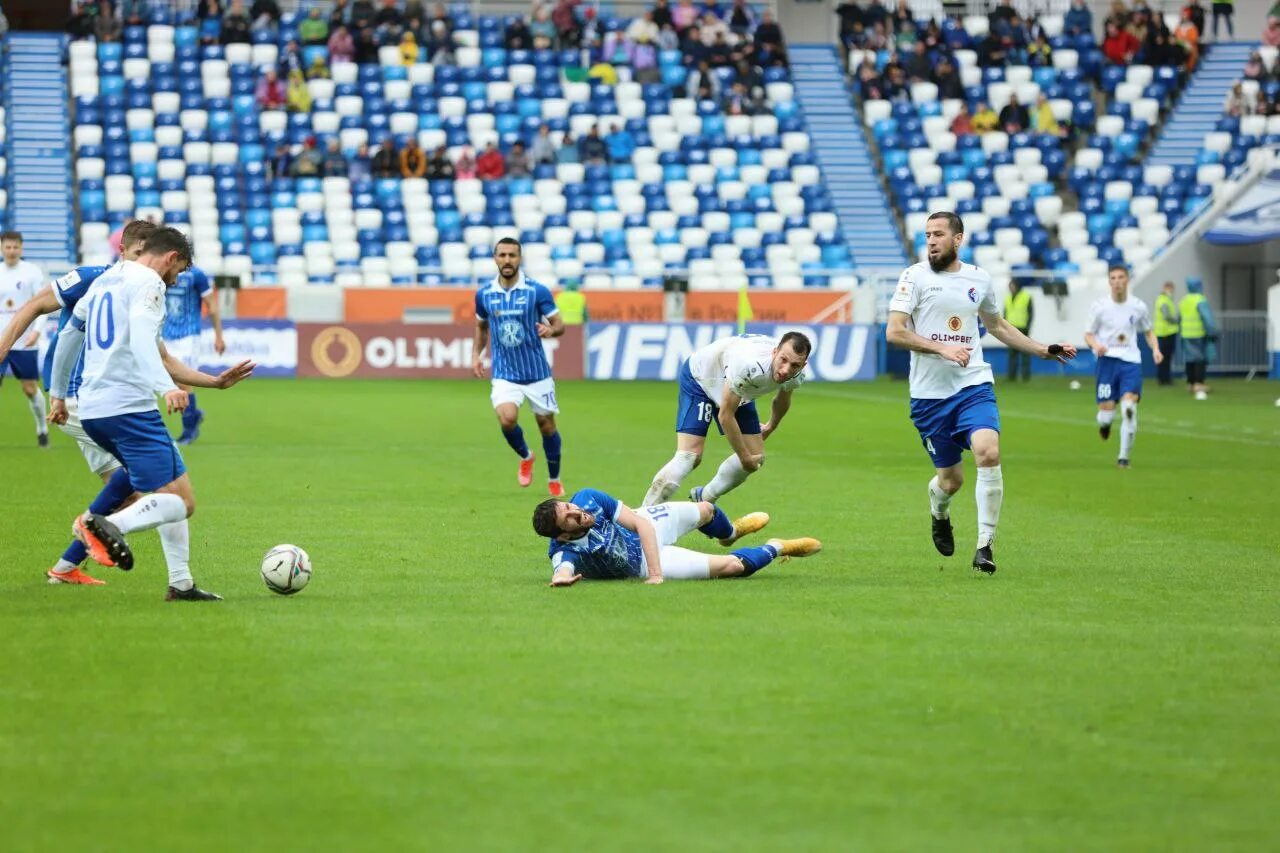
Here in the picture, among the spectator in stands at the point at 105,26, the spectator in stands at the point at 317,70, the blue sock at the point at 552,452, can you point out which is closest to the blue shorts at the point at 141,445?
the blue sock at the point at 552,452

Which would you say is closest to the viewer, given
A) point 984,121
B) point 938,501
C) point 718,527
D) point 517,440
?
point 718,527

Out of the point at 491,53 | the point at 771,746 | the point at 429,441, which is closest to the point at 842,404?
the point at 429,441

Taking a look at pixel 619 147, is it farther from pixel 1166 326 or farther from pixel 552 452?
pixel 552 452

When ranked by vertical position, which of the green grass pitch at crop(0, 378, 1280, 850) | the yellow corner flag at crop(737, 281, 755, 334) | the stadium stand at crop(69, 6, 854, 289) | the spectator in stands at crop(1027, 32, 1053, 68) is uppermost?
the spectator in stands at crop(1027, 32, 1053, 68)

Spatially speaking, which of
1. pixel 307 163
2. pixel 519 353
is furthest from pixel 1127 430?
pixel 307 163

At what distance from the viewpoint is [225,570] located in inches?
445

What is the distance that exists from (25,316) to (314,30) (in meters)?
34.4

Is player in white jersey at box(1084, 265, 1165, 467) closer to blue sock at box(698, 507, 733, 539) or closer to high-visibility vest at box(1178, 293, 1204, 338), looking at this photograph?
blue sock at box(698, 507, 733, 539)

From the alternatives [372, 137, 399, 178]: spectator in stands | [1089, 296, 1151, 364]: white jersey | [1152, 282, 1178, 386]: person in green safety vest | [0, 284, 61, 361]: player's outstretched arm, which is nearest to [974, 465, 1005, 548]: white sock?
[0, 284, 61, 361]: player's outstretched arm

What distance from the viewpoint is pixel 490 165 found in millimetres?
41594

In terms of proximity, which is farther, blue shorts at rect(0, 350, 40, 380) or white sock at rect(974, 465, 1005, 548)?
blue shorts at rect(0, 350, 40, 380)

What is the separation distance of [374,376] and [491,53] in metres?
11.8

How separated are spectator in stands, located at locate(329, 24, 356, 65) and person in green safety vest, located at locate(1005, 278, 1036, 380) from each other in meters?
16.2

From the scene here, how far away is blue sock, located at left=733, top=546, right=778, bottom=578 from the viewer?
1107cm
